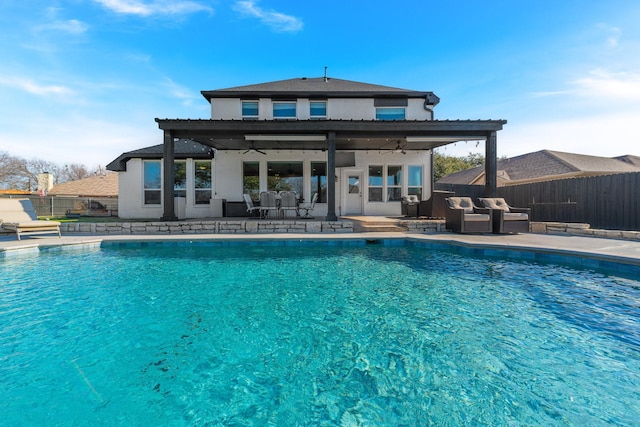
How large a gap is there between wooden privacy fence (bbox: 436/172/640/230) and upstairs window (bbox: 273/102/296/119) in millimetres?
12199

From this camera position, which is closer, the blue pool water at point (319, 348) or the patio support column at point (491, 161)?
the blue pool water at point (319, 348)

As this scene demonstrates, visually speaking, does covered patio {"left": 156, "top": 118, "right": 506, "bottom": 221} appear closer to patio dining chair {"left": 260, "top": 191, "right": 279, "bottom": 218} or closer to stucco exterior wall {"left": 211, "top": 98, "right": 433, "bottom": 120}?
patio dining chair {"left": 260, "top": 191, "right": 279, "bottom": 218}

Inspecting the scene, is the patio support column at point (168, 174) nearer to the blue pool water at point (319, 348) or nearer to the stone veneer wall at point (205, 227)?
the stone veneer wall at point (205, 227)

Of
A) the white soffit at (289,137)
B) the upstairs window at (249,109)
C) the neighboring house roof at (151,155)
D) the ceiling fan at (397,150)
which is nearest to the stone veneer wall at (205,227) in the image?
the white soffit at (289,137)

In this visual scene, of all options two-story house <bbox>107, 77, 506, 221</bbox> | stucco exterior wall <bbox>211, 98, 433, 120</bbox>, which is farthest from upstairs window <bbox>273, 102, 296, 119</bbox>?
stucco exterior wall <bbox>211, 98, 433, 120</bbox>

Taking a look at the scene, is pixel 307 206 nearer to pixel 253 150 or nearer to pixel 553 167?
pixel 253 150

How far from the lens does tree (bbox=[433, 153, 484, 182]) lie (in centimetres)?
3566

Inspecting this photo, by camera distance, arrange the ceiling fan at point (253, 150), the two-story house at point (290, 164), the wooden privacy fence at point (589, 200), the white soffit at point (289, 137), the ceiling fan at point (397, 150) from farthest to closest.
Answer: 1. the two-story house at point (290, 164)
2. the ceiling fan at point (397, 150)
3. the ceiling fan at point (253, 150)
4. the white soffit at point (289, 137)
5. the wooden privacy fence at point (589, 200)

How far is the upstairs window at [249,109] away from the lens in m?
14.8

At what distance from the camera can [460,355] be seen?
2.80m

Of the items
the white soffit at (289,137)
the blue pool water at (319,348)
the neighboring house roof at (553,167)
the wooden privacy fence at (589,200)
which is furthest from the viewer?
the neighboring house roof at (553,167)

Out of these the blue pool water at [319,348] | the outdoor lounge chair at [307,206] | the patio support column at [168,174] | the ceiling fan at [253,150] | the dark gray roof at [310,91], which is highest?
the dark gray roof at [310,91]

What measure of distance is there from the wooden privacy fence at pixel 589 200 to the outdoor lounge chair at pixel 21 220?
1912 centimetres

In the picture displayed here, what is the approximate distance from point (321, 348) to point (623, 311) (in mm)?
4301
